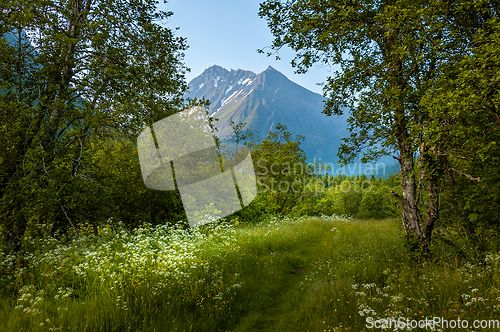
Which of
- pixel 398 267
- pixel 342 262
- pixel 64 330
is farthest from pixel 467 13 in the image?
pixel 64 330

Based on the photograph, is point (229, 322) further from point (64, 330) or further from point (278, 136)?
point (278, 136)

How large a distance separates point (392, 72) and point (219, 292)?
7.47m

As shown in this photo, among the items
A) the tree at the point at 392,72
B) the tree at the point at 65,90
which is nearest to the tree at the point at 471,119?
the tree at the point at 392,72

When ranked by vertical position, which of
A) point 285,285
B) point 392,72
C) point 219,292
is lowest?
point 285,285

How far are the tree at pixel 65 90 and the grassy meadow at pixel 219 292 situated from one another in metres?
1.46

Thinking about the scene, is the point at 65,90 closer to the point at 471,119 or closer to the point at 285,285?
the point at 285,285

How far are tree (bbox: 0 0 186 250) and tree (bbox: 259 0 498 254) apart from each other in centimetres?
446

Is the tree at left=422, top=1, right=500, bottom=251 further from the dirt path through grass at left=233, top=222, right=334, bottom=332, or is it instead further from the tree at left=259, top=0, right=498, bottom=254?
the dirt path through grass at left=233, top=222, right=334, bottom=332

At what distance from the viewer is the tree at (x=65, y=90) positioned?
5297 millimetres

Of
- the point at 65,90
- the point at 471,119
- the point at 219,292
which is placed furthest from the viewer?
the point at 65,90

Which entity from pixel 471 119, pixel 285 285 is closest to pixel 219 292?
pixel 285 285

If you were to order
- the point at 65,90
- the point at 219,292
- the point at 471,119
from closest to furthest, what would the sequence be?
the point at 471,119 → the point at 219,292 → the point at 65,90

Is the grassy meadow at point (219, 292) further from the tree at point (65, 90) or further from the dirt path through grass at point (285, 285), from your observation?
the tree at point (65, 90)

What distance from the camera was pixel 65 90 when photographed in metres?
6.32
